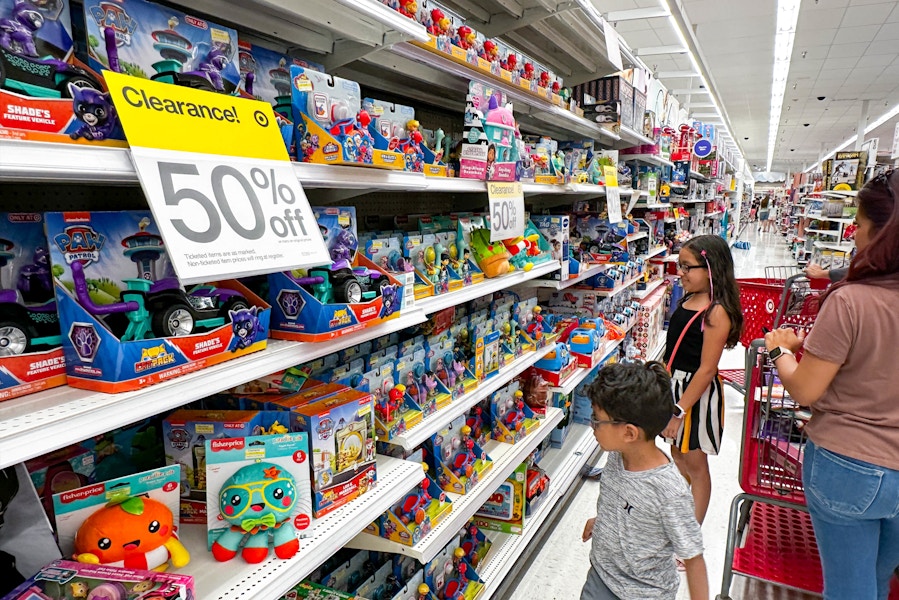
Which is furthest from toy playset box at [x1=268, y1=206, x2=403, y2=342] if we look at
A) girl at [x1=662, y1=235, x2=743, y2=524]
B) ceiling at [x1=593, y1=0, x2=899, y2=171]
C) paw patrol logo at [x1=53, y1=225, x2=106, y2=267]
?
ceiling at [x1=593, y1=0, x2=899, y2=171]

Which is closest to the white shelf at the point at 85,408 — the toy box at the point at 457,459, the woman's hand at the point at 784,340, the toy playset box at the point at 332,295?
the toy playset box at the point at 332,295

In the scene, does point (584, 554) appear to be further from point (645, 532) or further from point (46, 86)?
point (46, 86)

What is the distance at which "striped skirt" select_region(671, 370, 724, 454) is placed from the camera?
2.46 meters

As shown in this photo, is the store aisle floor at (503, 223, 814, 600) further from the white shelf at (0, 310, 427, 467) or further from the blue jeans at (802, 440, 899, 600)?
the white shelf at (0, 310, 427, 467)

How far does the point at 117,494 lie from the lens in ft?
3.16

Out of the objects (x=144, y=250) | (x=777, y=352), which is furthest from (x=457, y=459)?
(x=144, y=250)

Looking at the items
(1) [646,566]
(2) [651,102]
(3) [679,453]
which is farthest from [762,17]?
(1) [646,566]

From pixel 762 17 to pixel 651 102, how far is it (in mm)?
2530

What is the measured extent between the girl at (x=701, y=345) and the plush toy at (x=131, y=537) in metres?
2.03

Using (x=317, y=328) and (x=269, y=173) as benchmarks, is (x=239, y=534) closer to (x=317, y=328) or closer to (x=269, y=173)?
(x=317, y=328)

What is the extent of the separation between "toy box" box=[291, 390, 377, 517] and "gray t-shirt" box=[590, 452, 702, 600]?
710mm

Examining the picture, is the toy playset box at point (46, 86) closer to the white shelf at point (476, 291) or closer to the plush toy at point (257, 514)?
the plush toy at point (257, 514)

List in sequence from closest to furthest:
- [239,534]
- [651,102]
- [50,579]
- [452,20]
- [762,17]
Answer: [50,579] < [239,534] < [452,20] < [651,102] < [762,17]

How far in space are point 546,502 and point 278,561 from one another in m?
1.83
